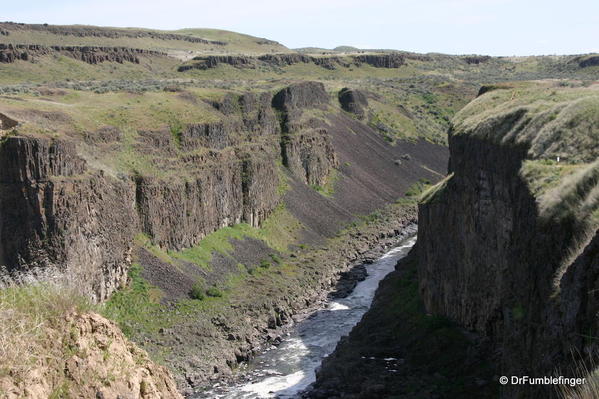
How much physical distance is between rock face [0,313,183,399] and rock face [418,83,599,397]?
9797 mm

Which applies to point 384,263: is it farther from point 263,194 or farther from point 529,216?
point 529,216

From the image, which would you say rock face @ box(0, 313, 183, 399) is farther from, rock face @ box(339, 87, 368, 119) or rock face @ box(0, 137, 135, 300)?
rock face @ box(339, 87, 368, 119)

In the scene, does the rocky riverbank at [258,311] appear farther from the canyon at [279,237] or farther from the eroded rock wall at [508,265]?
the eroded rock wall at [508,265]

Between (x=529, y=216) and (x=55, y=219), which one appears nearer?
(x=529, y=216)

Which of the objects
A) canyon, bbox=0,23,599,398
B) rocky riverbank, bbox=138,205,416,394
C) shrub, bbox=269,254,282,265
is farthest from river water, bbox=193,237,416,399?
shrub, bbox=269,254,282,265

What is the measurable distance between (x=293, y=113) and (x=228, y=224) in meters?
32.4

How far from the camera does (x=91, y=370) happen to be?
43.9ft

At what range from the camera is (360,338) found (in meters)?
49.1

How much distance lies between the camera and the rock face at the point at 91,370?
1241cm

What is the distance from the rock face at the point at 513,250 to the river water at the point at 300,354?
9.75m

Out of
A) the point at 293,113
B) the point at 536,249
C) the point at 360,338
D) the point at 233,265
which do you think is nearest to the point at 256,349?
the point at 360,338

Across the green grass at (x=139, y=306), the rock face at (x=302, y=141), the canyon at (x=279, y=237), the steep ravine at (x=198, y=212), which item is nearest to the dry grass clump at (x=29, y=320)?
the canyon at (x=279, y=237)

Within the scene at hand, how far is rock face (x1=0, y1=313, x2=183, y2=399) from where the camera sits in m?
12.4

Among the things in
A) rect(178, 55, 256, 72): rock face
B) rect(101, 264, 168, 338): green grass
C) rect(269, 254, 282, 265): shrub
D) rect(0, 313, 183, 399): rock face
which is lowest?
rect(269, 254, 282, 265): shrub
